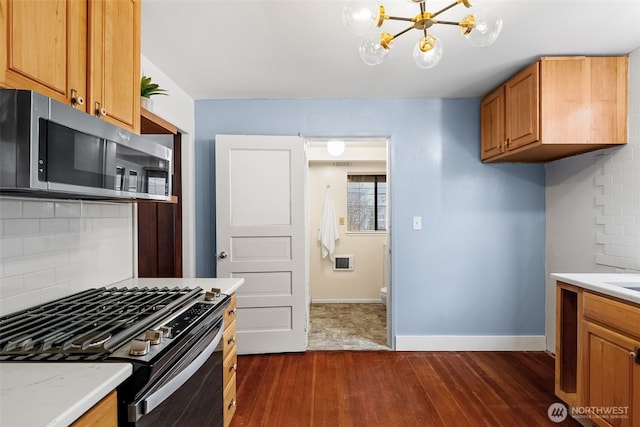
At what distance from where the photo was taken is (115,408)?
89cm

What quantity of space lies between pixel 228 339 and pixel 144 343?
2.96 feet

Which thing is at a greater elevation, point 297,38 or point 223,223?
point 297,38

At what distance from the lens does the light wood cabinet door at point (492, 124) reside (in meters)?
2.75

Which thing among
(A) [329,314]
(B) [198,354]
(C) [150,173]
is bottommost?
(A) [329,314]

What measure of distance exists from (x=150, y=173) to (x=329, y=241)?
3.48 m

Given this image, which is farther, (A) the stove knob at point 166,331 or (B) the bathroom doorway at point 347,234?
(B) the bathroom doorway at point 347,234

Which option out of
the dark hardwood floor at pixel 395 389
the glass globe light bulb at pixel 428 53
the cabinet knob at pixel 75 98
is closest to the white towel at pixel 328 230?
the dark hardwood floor at pixel 395 389

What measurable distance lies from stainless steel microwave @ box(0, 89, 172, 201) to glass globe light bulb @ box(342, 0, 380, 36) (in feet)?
3.21

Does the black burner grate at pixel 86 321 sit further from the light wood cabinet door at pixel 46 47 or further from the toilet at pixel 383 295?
the toilet at pixel 383 295

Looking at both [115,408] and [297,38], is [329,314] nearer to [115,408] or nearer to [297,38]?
[297,38]

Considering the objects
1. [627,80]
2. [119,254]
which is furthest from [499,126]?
[119,254]

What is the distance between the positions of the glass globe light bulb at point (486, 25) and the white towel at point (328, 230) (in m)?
3.50

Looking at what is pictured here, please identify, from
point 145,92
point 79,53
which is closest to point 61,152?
point 79,53

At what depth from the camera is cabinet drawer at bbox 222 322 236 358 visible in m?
1.77
